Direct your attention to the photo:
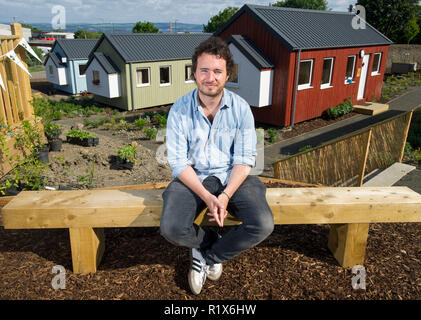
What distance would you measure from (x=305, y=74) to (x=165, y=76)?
8208mm

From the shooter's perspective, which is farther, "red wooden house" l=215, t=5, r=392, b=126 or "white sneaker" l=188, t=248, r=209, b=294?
"red wooden house" l=215, t=5, r=392, b=126

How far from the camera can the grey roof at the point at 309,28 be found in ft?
44.2

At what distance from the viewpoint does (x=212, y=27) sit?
60.8 m

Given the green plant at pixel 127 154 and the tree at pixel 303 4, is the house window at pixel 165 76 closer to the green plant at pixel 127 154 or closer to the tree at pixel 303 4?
the green plant at pixel 127 154

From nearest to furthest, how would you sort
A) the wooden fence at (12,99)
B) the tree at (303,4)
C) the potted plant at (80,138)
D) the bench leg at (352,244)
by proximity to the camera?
the bench leg at (352,244) → the wooden fence at (12,99) → the potted plant at (80,138) → the tree at (303,4)

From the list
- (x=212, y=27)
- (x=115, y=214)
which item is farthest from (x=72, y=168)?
(x=212, y=27)

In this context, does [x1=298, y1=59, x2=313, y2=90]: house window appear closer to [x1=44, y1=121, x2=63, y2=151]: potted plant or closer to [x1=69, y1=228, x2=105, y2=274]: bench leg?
[x1=44, y1=121, x2=63, y2=151]: potted plant

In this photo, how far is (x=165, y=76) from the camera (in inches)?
754

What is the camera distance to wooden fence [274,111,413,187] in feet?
21.6

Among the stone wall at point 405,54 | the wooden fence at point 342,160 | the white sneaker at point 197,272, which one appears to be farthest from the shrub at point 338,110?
the stone wall at point 405,54

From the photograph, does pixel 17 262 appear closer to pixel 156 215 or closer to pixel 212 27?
pixel 156 215

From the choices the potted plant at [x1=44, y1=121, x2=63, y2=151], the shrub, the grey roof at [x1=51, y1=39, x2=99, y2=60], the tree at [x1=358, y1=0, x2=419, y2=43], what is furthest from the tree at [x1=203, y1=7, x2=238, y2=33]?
the potted plant at [x1=44, y1=121, x2=63, y2=151]

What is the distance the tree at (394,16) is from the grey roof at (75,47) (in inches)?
1144

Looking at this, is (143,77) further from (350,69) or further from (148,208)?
(148,208)
